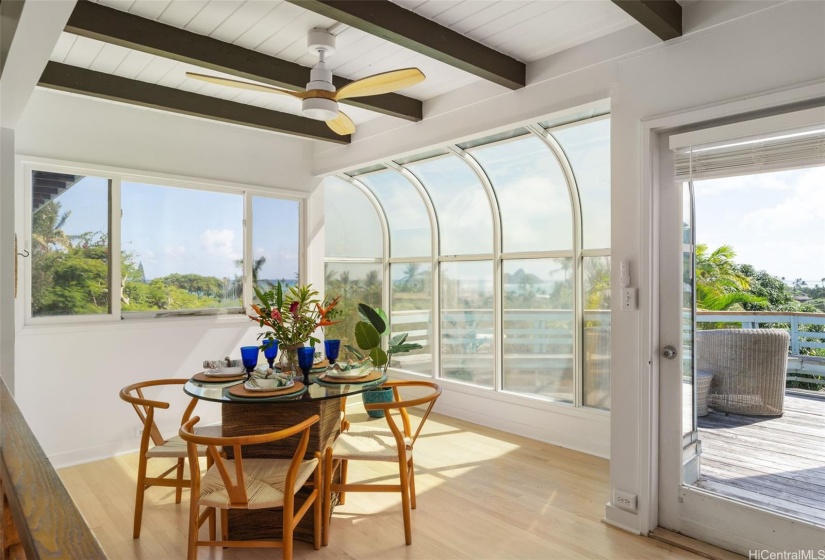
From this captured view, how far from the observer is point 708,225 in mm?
2797

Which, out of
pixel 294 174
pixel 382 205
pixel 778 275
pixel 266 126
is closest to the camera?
pixel 778 275

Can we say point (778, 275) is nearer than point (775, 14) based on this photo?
No

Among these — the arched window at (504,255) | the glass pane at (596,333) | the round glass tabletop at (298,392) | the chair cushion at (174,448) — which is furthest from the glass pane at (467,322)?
the chair cushion at (174,448)

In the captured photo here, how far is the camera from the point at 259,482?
97.5 inches

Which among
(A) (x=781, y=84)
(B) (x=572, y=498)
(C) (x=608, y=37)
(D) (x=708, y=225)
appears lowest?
(B) (x=572, y=498)

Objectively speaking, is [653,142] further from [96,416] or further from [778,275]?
[96,416]

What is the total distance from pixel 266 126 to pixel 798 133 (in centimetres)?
373

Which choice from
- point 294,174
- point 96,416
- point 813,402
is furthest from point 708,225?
point 96,416

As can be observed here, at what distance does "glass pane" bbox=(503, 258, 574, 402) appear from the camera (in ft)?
14.9

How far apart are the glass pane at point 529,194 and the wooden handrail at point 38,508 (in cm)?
407

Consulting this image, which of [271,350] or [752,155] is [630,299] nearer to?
[752,155]

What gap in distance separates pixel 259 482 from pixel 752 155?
2.88 m

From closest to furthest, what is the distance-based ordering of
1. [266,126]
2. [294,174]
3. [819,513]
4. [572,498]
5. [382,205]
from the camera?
[819,513] < [572,498] < [266,126] < [294,174] < [382,205]

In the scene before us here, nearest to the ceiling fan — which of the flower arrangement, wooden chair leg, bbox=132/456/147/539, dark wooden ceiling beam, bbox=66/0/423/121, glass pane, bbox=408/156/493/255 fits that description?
dark wooden ceiling beam, bbox=66/0/423/121
